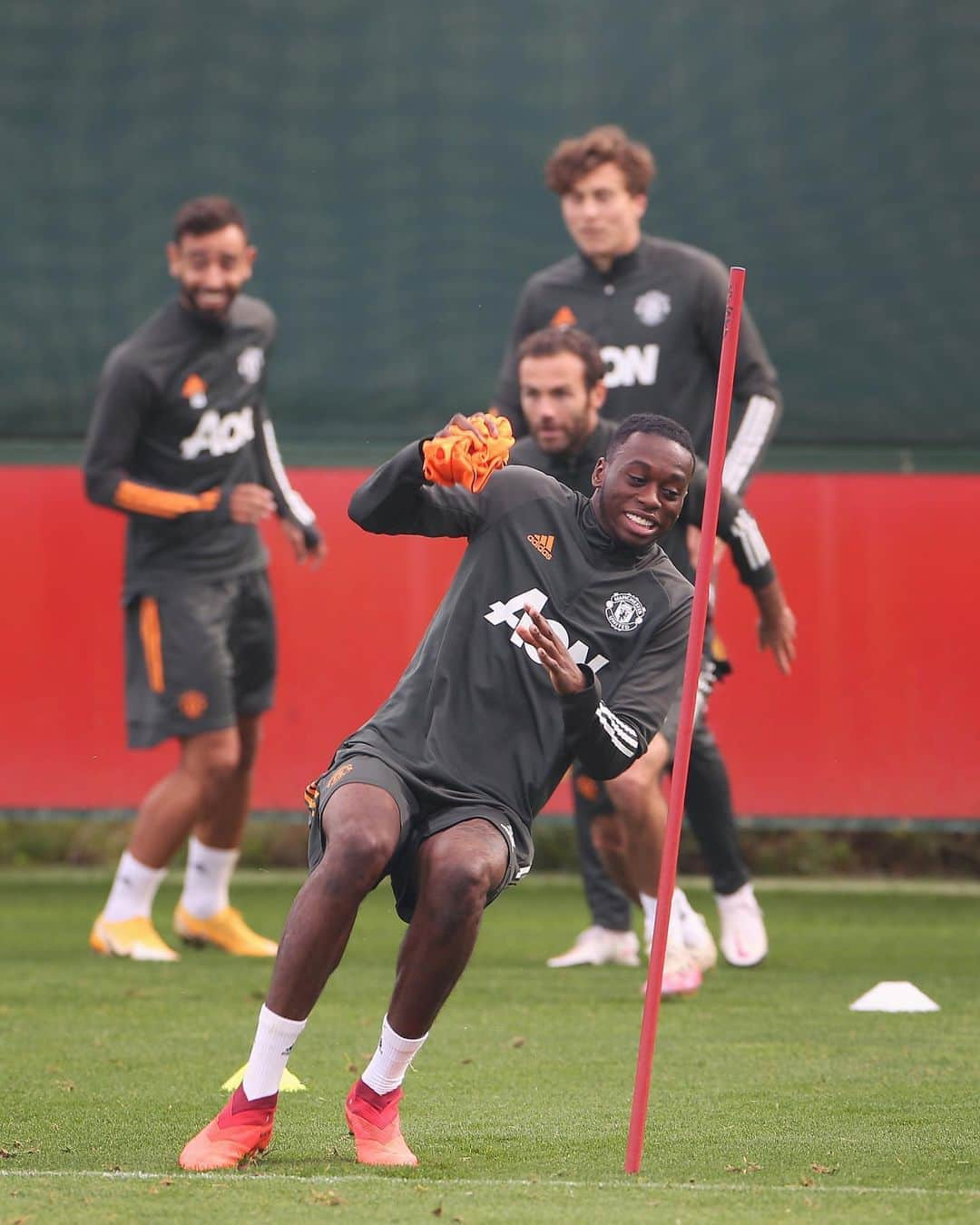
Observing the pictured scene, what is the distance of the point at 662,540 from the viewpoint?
21.1 feet

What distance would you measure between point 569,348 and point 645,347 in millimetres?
838

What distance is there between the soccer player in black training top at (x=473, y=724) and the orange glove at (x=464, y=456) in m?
0.06

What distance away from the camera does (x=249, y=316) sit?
7746mm

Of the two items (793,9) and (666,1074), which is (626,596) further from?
(793,9)

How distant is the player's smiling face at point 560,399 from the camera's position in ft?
20.5

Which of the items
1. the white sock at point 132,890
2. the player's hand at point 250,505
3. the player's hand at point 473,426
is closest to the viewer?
the player's hand at point 473,426

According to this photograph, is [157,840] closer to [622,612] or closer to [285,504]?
[285,504]

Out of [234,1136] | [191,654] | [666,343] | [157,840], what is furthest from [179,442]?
[234,1136]

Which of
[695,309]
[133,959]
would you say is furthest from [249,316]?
[133,959]

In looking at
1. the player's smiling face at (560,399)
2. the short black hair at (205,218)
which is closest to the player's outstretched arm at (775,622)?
the player's smiling face at (560,399)

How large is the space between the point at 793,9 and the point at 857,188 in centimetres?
79

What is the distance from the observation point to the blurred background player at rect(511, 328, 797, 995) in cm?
625

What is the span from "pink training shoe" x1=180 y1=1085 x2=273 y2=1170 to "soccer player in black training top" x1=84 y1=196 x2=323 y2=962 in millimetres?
3207

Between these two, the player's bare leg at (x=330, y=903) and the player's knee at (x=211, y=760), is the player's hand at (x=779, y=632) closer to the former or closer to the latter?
the player's knee at (x=211, y=760)
